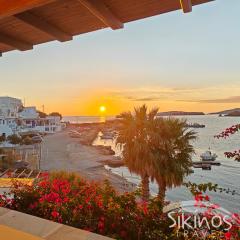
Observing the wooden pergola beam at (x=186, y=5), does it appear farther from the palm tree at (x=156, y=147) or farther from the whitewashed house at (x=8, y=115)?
the whitewashed house at (x=8, y=115)

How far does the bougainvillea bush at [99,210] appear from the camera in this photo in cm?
231

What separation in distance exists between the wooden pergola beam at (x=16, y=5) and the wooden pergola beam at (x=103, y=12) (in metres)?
0.19

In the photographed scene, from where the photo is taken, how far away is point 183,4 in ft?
4.60

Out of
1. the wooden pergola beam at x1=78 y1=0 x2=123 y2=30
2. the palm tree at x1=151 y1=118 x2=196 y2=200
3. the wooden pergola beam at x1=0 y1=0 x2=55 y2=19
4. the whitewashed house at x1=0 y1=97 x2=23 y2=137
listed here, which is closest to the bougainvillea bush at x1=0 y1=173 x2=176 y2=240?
the wooden pergola beam at x1=78 y1=0 x2=123 y2=30

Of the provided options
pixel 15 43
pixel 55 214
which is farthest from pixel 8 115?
pixel 15 43

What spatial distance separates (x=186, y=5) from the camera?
4.63 feet

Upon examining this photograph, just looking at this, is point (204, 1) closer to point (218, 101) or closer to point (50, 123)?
point (218, 101)

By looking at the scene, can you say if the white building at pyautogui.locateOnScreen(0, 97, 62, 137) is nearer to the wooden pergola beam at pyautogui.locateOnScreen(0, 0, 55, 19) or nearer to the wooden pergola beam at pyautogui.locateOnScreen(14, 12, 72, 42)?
the wooden pergola beam at pyautogui.locateOnScreen(14, 12, 72, 42)

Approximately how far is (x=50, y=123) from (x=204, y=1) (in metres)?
78.2

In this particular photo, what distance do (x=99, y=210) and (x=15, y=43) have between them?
153 centimetres

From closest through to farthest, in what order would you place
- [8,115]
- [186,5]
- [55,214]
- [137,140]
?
[186,5]
[55,214]
[137,140]
[8,115]

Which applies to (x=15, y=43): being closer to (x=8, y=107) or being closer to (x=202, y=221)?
(x=202, y=221)

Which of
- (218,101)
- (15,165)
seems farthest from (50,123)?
(15,165)

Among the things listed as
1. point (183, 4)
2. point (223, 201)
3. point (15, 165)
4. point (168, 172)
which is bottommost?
point (223, 201)
